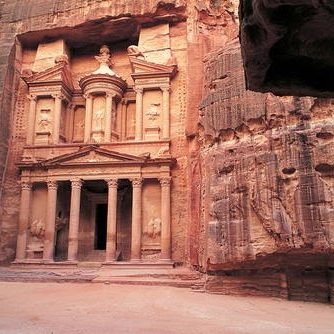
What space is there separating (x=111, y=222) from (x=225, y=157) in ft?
24.6

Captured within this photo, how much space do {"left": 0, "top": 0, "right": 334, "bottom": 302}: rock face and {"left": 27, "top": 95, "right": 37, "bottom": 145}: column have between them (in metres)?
0.71

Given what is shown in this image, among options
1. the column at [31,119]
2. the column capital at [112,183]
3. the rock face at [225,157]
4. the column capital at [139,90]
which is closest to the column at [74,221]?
the column capital at [112,183]

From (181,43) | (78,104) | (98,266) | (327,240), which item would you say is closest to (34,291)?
(98,266)

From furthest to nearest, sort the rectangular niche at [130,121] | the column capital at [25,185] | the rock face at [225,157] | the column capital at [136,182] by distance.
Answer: the rectangular niche at [130,121] < the column capital at [25,185] < the column capital at [136,182] < the rock face at [225,157]

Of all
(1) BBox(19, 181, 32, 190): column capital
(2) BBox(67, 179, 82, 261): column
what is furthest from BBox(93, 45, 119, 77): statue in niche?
(1) BBox(19, 181, 32, 190): column capital

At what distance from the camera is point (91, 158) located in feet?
66.9

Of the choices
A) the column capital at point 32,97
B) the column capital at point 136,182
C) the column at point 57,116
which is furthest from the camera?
the column capital at point 32,97

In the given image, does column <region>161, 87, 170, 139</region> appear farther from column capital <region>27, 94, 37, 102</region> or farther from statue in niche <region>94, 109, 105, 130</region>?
column capital <region>27, 94, 37, 102</region>

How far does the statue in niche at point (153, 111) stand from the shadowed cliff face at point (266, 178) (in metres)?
6.53

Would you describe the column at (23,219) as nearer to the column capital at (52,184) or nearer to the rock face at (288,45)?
the column capital at (52,184)

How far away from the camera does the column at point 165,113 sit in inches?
824

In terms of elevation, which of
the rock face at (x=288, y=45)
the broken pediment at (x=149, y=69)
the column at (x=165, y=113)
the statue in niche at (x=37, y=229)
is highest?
the broken pediment at (x=149, y=69)

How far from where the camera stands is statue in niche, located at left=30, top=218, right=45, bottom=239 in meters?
20.4

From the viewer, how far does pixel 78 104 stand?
23984 millimetres
